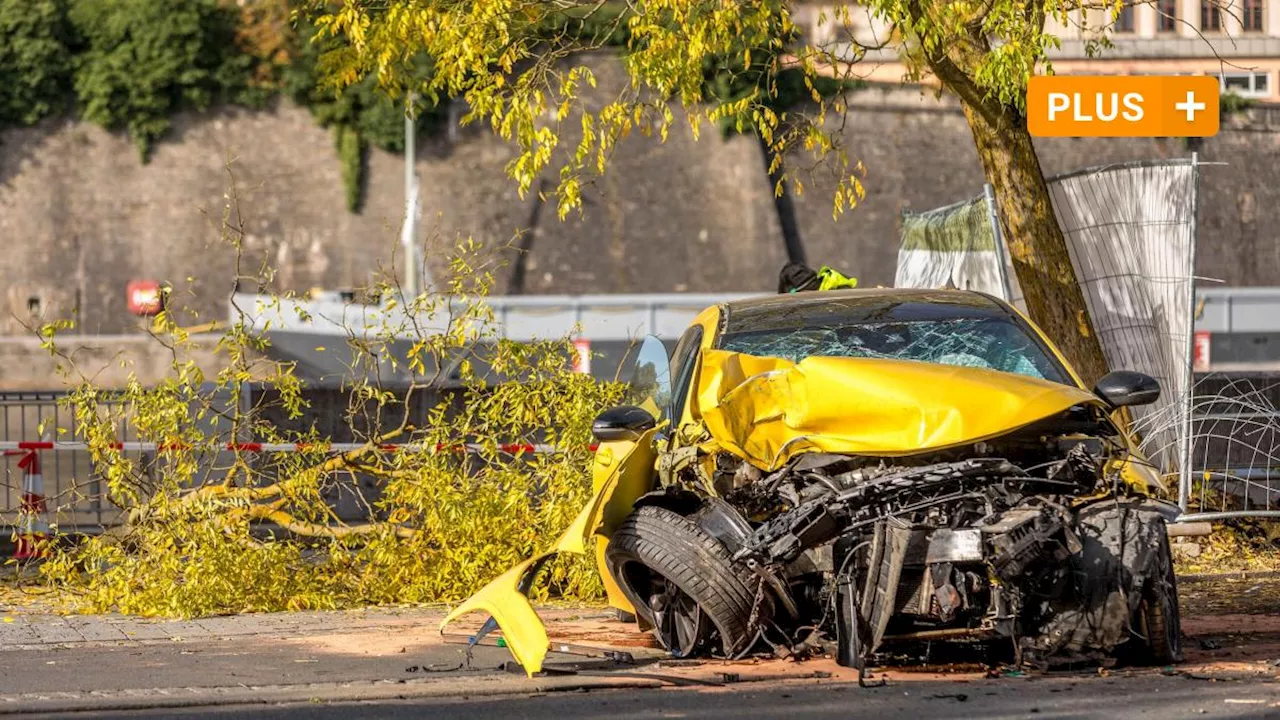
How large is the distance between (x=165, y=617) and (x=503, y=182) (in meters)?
43.3

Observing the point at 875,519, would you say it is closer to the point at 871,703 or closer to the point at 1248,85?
the point at 871,703

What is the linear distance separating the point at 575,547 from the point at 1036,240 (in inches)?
212

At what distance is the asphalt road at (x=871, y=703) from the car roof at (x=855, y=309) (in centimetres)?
236

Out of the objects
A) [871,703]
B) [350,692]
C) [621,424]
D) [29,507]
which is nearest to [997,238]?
[621,424]

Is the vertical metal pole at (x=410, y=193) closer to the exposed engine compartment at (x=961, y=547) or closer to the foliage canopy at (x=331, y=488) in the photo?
the foliage canopy at (x=331, y=488)

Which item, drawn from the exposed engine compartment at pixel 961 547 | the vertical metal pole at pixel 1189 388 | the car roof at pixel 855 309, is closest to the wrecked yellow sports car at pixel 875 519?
the exposed engine compartment at pixel 961 547

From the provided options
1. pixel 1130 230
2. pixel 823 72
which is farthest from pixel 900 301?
pixel 823 72

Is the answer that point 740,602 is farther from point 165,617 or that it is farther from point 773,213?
point 773,213

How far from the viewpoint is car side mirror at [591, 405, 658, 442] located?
8477mm

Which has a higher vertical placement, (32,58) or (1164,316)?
(32,58)

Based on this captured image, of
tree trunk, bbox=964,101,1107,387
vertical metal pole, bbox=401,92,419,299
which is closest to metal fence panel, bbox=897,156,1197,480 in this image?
tree trunk, bbox=964,101,1107,387

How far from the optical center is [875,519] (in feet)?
24.9

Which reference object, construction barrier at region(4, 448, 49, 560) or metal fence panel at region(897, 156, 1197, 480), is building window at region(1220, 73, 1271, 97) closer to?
metal fence panel at region(897, 156, 1197, 480)

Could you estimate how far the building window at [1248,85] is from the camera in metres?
55.2
